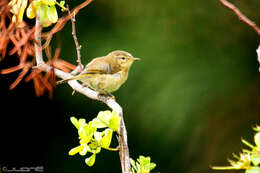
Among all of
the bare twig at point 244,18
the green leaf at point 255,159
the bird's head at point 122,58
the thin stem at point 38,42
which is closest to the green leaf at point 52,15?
the thin stem at point 38,42

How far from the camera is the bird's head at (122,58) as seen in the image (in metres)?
1.51

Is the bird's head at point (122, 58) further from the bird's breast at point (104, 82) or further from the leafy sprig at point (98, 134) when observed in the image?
the leafy sprig at point (98, 134)

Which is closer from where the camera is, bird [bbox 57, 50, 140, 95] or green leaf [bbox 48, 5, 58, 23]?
green leaf [bbox 48, 5, 58, 23]

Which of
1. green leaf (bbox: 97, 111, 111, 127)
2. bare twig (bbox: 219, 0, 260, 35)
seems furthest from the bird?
bare twig (bbox: 219, 0, 260, 35)

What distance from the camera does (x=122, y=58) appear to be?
5.02 feet

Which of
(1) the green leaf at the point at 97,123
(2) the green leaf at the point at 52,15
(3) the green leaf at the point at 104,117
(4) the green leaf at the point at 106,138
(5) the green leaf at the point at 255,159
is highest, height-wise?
(2) the green leaf at the point at 52,15

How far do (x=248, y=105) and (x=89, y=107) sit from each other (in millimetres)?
711

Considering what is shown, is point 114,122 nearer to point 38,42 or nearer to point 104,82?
point 38,42

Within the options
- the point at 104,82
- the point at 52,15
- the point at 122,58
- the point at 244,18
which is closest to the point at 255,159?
the point at 244,18

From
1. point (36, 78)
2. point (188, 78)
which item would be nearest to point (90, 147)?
point (36, 78)

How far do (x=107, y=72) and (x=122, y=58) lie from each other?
0.27 feet

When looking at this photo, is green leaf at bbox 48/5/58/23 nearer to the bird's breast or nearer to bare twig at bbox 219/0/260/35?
bare twig at bbox 219/0/260/35

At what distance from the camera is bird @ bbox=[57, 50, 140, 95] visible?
1372mm

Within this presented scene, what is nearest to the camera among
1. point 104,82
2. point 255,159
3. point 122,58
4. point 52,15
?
point 255,159
